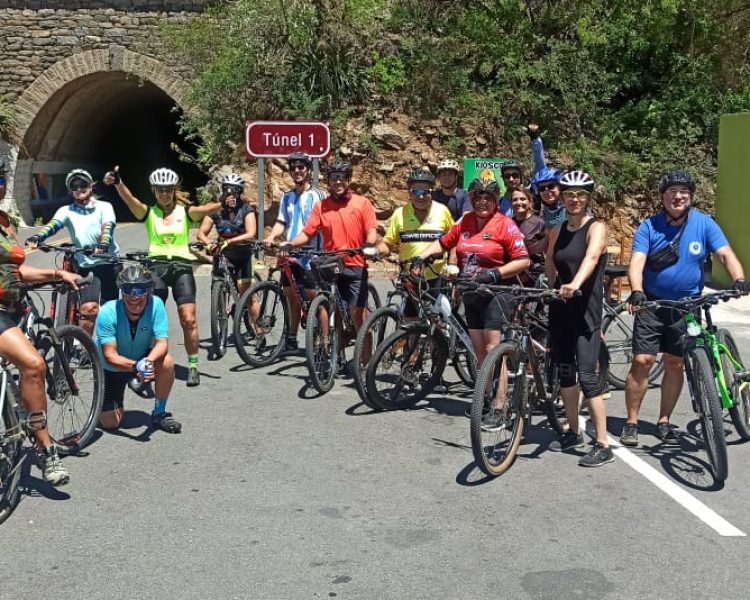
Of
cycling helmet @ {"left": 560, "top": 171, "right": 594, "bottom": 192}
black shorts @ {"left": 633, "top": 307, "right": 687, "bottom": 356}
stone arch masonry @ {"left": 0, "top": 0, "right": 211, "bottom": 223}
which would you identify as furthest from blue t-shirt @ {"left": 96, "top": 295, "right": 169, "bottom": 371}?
stone arch masonry @ {"left": 0, "top": 0, "right": 211, "bottom": 223}

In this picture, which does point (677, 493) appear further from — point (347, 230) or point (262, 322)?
point (262, 322)

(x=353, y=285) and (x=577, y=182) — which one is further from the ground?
(x=577, y=182)

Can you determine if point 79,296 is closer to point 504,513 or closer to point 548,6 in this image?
point 504,513

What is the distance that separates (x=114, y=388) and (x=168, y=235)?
1985 millimetres

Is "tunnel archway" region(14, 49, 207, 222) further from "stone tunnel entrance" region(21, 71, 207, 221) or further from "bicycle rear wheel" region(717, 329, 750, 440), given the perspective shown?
"bicycle rear wheel" region(717, 329, 750, 440)

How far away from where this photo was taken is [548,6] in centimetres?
1903

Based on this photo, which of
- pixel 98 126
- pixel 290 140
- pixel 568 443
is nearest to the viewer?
pixel 568 443

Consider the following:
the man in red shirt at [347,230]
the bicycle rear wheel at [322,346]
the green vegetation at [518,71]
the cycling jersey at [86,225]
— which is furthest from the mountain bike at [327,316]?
the green vegetation at [518,71]

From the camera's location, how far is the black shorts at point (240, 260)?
914 cm

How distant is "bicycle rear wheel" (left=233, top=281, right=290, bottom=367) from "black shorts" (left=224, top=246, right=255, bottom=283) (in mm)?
655

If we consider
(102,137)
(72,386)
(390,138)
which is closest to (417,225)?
(72,386)

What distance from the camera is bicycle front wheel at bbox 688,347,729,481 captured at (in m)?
5.20

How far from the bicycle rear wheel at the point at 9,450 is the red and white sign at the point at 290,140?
26.2 feet

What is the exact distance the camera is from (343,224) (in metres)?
7.89
